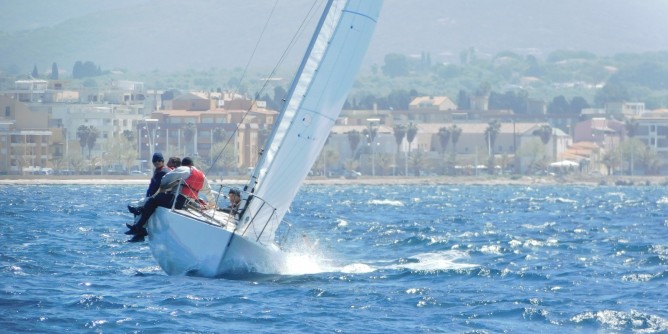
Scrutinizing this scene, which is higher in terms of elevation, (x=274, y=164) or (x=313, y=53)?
(x=313, y=53)

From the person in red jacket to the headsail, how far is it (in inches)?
31.4

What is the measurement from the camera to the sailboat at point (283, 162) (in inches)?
848

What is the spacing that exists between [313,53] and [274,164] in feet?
5.27

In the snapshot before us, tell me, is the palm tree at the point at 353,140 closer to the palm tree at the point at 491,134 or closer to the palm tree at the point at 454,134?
the palm tree at the point at 454,134

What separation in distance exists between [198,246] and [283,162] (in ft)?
6.01

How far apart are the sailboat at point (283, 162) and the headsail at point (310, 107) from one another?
1 centimetres

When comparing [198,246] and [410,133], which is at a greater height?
[198,246]

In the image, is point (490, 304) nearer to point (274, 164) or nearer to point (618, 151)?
point (274, 164)

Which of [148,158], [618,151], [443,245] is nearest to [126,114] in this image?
[148,158]

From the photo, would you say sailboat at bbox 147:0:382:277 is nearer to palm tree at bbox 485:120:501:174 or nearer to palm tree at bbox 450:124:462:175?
palm tree at bbox 485:120:501:174

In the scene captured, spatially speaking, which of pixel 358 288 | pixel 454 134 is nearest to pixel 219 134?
pixel 454 134

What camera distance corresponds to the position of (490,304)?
20.2m

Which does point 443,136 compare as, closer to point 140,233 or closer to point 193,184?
point 193,184

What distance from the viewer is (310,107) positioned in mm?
22500
